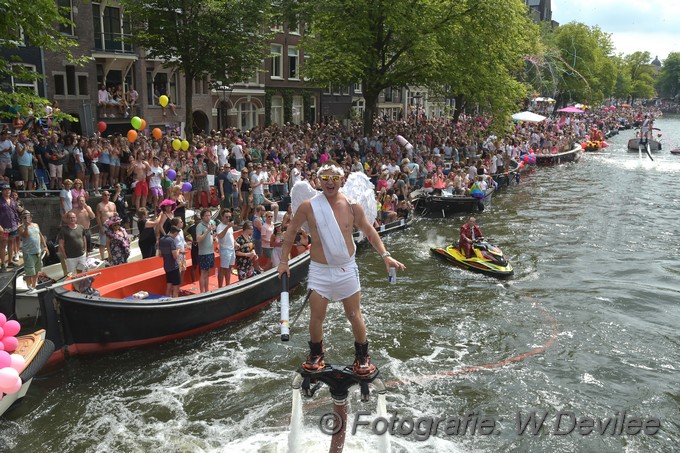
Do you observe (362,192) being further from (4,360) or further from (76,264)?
(76,264)

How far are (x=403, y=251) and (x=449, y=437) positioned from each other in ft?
33.3

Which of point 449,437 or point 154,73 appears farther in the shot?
point 154,73

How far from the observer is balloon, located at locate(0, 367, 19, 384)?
6180 mm

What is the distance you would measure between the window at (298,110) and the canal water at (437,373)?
83.7 feet

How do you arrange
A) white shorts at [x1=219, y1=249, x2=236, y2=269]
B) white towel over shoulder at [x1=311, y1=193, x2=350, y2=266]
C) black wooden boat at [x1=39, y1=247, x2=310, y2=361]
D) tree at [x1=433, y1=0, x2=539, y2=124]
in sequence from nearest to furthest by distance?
1. white towel over shoulder at [x1=311, y1=193, x2=350, y2=266]
2. black wooden boat at [x1=39, y1=247, x2=310, y2=361]
3. white shorts at [x1=219, y1=249, x2=236, y2=269]
4. tree at [x1=433, y1=0, x2=539, y2=124]

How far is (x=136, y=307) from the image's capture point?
10453 millimetres

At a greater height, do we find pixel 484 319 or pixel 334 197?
pixel 334 197

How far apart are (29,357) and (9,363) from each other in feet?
6.84

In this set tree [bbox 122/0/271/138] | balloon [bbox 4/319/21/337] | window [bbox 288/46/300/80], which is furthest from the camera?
window [bbox 288/46/300/80]

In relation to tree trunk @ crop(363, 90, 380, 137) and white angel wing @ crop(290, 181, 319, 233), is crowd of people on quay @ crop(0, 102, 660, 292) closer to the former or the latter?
tree trunk @ crop(363, 90, 380, 137)

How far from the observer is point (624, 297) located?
578 inches

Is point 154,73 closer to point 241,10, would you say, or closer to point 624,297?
point 241,10

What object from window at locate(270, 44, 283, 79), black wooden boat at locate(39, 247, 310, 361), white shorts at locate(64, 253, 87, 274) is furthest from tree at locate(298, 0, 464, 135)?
white shorts at locate(64, 253, 87, 274)

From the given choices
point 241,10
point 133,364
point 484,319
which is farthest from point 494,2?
point 133,364
